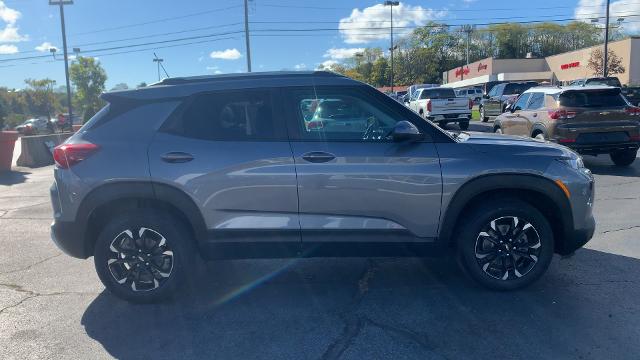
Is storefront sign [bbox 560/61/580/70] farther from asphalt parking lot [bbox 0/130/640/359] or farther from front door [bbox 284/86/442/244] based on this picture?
front door [bbox 284/86/442/244]

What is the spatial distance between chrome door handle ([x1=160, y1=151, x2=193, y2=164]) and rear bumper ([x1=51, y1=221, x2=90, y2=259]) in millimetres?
931

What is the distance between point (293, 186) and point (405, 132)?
0.97m

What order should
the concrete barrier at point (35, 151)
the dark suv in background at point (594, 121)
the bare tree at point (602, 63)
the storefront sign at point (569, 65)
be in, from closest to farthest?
1. the dark suv in background at point (594, 121)
2. the concrete barrier at point (35, 151)
3. the bare tree at point (602, 63)
4. the storefront sign at point (569, 65)

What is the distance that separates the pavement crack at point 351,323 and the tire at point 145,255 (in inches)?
54.3

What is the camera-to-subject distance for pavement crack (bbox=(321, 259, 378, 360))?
3460 mm

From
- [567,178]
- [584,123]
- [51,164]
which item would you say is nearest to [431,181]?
[567,178]

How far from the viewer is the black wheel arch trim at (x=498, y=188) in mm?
4105

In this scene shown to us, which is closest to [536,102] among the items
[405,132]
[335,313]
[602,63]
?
[405,132]

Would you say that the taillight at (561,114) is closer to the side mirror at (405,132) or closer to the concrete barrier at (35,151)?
the side mirror at (405,132)

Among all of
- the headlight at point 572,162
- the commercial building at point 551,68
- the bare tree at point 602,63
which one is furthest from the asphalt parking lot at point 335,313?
the bare tree at point 602,63

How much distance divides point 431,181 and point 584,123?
712 centimetres

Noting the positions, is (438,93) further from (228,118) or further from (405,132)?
(228,118)

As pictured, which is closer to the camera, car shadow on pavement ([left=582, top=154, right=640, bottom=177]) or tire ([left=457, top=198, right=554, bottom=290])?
tire ([left=457, top=198, right=554, bottom=290])

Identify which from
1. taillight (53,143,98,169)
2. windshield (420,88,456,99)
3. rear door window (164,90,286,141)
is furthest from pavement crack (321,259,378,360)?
windshield (420,88,456,99)
